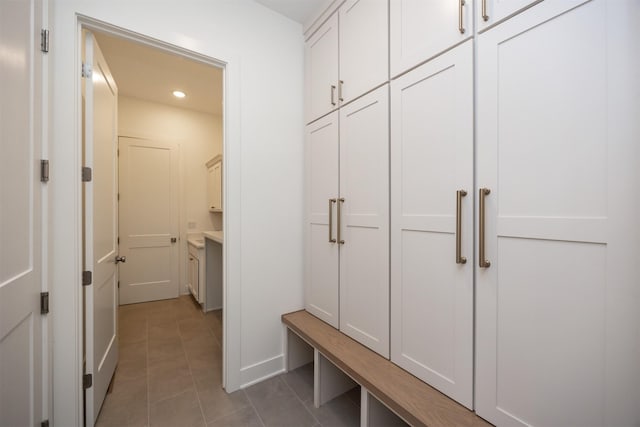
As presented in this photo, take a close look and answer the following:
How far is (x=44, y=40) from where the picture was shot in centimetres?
121

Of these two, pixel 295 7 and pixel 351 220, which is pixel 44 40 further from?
pixel 351 220

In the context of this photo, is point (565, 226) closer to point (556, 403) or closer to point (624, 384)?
point (624, 384)

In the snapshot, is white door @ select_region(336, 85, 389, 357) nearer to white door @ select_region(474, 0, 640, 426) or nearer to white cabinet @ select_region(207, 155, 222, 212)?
white door @ select_region(474, 0, 640, 426)

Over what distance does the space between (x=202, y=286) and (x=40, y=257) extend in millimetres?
2275

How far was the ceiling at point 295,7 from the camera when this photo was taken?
1.97m

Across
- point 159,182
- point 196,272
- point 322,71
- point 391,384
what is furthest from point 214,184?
point 391,384

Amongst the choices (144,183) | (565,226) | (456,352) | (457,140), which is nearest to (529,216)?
(565,226)

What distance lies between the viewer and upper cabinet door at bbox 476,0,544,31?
96 centimetres

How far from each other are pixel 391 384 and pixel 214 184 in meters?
3.40

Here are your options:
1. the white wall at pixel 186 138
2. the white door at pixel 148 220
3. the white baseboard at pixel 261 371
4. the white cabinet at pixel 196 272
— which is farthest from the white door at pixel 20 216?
the white wall at pixel 186 138

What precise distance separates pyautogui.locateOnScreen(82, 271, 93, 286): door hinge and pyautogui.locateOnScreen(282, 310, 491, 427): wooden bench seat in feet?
4.21

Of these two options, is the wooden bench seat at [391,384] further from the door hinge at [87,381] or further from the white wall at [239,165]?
the door hinge at [87,381]

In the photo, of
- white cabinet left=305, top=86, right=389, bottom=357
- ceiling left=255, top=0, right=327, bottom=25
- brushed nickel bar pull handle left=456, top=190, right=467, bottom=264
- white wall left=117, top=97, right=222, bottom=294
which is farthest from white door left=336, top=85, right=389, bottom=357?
white wall left=117, top=97, right=222, bottom=294

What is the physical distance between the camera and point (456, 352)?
1.16 m
